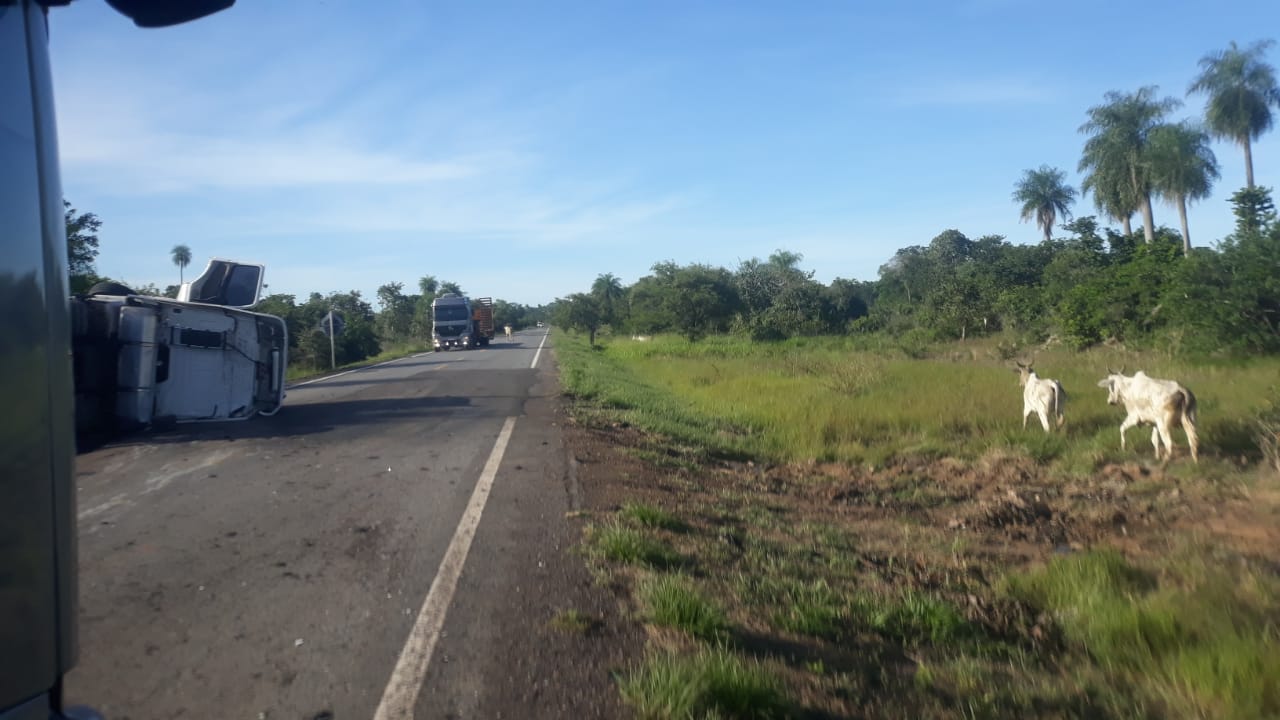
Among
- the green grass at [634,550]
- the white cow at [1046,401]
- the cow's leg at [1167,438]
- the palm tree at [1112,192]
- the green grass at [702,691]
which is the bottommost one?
the green grass at [702,691]

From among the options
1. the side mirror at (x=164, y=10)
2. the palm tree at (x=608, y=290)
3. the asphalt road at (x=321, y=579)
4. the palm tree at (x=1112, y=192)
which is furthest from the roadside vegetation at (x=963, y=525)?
the palm tree at (x=608, y=290)

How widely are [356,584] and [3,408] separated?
3.90 m

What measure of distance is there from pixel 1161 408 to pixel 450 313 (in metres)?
41.4

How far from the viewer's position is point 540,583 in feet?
17.6

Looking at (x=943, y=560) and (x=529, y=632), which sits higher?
(x=529, y=632)

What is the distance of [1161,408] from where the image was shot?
10094 millimetres

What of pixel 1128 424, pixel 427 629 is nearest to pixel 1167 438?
pixel 1128 424

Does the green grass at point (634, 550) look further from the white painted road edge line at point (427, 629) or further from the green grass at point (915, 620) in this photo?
the green grass at point (915, 620)

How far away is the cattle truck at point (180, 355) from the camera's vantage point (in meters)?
10.8

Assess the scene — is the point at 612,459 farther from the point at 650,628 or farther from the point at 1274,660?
the point at 1274,660

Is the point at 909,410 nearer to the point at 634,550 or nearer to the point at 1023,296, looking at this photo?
the point at 634,550

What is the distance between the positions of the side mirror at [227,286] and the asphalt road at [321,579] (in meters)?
2.59

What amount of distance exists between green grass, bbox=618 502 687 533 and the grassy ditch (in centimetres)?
3

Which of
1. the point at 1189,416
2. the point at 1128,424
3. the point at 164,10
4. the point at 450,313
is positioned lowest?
the point at 1128,424
